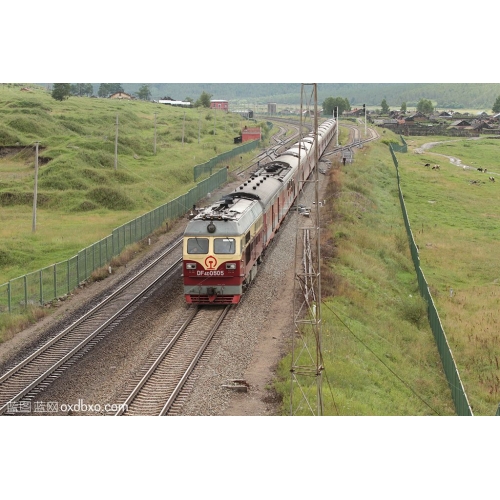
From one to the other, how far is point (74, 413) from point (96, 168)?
48825 mm

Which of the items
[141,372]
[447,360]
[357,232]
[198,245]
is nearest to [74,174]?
[357,232]

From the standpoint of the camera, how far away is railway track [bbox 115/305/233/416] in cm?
2244

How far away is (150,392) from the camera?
23.5 meters

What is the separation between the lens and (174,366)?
25453mm

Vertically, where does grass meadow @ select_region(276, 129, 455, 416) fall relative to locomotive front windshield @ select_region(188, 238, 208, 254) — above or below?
below

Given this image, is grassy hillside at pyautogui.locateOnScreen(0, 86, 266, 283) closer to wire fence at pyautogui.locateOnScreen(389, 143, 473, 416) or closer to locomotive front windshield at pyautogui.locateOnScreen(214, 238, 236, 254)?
locomotive front windshield at pyautogui.locateOnScreen(214, 238, 236, 254)

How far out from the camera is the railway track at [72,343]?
23.8 metres

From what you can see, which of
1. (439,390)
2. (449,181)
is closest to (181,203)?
(439,390)

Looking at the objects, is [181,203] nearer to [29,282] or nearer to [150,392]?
[29,282]

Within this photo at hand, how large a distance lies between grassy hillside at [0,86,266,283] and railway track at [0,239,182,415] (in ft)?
25.9

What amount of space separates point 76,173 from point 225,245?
3710cm

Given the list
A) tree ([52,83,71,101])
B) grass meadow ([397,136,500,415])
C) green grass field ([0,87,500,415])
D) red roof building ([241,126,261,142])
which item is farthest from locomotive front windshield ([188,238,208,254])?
tree ([52,83,71,101])

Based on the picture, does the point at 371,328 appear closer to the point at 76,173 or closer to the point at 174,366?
the point at 174,366

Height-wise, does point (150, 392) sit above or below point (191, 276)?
below
